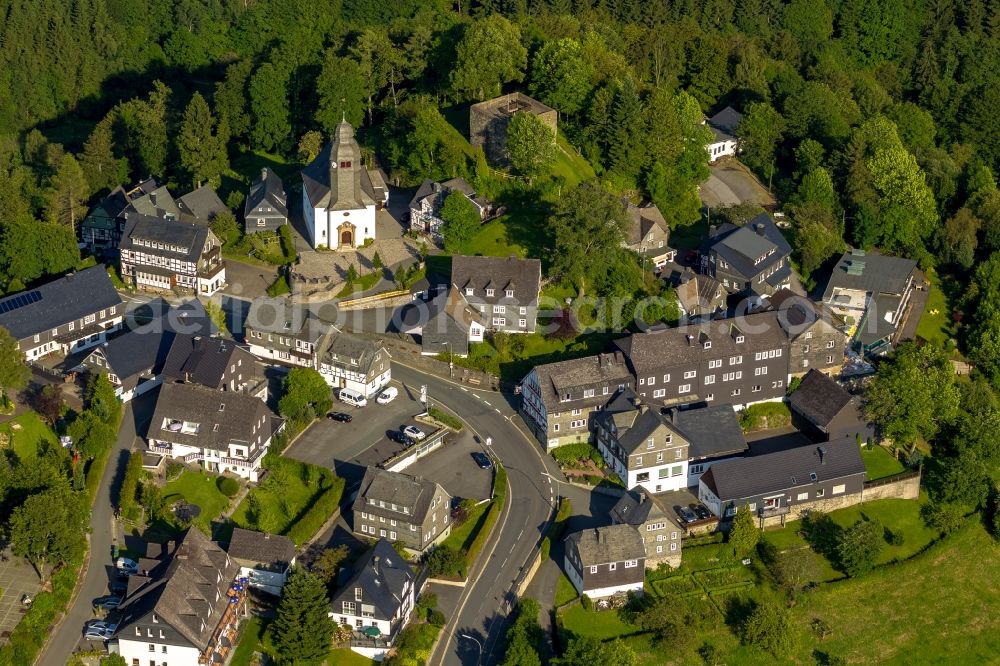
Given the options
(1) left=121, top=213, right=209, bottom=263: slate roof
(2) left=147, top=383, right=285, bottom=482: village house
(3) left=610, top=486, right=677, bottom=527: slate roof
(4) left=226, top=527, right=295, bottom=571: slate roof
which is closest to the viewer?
(4) left=226, top=527, right=295, bottom=571: slate roof

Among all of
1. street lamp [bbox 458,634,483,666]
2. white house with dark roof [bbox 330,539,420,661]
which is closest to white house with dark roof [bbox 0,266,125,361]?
white house with dark roof [bbox 330,539,420,661]

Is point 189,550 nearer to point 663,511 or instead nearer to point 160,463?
point 160,463

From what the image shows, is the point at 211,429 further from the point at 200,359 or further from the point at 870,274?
the point at 870,274

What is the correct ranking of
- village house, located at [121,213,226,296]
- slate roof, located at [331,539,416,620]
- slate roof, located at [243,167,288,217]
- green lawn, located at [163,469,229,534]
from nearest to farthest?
slate roof, located at [331,539,416,620], green lawn, located at [163,469,229,534], village house, located at [121,213,226,296], slate roof, located at [243,167,288,217]

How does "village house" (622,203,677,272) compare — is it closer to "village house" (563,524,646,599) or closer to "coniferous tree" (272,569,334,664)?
"village house" (563,524,646,599)

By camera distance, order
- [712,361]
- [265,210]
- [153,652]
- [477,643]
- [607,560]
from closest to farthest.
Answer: [153,652] → [477,643] → [607,560] → [712,361] → [265,210]

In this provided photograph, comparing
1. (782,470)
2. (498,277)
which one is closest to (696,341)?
(782,470)

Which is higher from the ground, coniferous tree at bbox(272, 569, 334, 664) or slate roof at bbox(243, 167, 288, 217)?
slate roof at bbox(243, 167, 288, 217)
